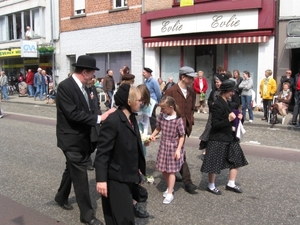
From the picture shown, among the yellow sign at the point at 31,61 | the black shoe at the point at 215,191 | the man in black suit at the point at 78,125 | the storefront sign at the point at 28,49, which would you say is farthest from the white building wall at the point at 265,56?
the yellow sign at the point at 31,61

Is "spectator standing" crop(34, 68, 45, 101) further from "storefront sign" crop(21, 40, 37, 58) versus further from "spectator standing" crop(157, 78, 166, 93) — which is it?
"spectator standing" crop(157, 78, 166, 93)

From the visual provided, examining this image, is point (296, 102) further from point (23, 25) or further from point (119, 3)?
point (23, 25)

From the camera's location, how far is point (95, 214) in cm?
454

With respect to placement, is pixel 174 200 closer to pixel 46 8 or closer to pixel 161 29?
pixel 161 29

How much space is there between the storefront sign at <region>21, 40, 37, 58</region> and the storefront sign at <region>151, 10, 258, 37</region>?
369 inches

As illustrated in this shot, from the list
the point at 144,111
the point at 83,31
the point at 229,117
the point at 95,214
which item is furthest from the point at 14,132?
the point at 83,31

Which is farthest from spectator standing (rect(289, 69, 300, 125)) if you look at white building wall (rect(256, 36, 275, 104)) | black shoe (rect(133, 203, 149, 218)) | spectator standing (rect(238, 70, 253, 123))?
black shoe (rect(133, 203, 149, 218))

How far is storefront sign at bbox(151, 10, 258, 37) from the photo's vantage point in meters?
14.0

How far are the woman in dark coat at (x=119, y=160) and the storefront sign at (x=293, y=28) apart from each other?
11.3 meters

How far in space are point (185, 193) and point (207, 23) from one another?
11.1m

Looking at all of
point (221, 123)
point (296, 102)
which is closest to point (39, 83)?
point (296, 102)

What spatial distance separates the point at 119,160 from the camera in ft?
10.9

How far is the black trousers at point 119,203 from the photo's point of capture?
3246 millimetres

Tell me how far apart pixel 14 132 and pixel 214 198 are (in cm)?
735
